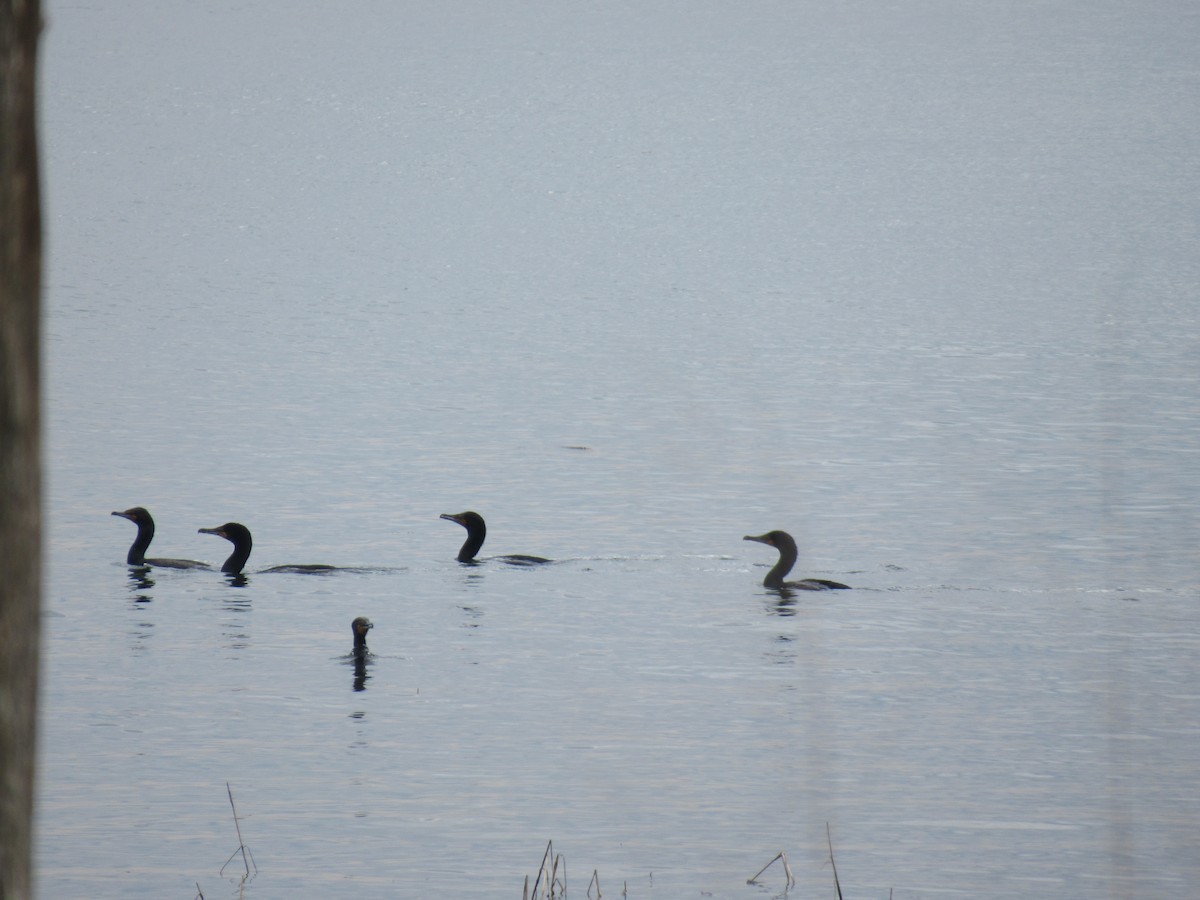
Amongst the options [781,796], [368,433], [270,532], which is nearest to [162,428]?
[368,433]

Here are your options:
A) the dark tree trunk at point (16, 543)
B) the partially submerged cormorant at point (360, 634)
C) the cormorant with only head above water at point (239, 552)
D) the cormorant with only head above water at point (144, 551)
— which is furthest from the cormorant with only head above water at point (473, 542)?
the dark tree trunk at point (16, 543)

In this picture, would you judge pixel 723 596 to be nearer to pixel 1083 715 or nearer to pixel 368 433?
pixel 1083 715

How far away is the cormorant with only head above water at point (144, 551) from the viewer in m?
20.2

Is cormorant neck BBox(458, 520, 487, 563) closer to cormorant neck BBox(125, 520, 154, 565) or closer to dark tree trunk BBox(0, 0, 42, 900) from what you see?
cormorant neck BBox(125, 520, 154, 565)

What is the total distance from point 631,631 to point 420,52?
17060 centimetres

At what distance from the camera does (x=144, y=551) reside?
2053cm

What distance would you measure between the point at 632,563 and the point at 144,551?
17.8 ft

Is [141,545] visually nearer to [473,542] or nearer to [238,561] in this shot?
[238,561]

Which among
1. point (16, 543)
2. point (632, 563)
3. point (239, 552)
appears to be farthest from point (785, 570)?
point (16, 543)

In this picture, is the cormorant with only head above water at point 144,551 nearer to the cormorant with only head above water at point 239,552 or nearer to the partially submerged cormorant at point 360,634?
the cormorant with only head above water at point 239,552

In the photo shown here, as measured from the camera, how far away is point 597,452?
1342 inches

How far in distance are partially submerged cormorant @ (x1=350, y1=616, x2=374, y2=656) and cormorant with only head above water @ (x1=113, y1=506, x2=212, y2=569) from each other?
16.9 ft

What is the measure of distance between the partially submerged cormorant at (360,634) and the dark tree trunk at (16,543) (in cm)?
1243

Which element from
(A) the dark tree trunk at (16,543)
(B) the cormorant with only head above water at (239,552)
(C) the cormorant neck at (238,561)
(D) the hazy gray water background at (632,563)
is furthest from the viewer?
(C) the cormorant neck at (238,561)
